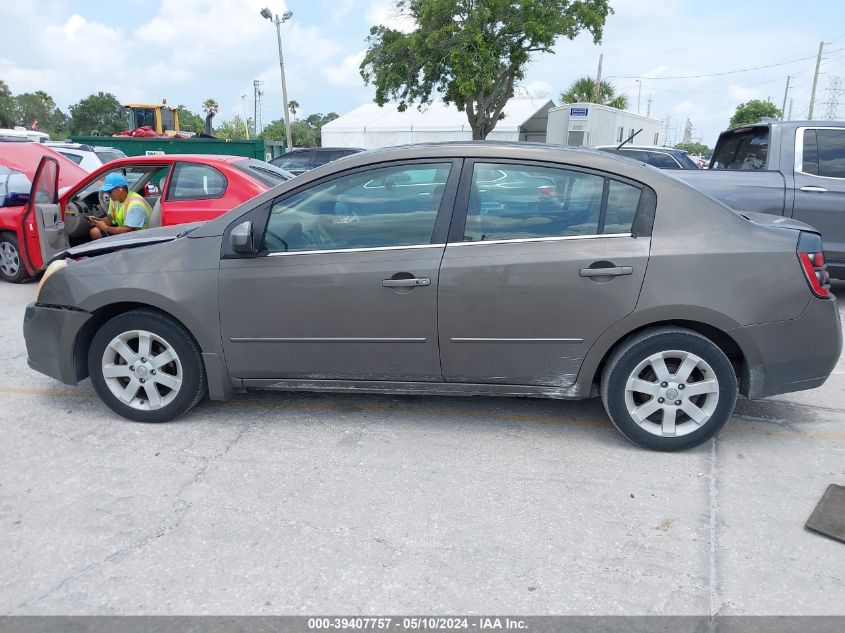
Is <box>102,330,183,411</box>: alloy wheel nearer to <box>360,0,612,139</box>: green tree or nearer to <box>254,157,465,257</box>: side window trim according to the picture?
<box>254,157,465,257</box>: side window trim

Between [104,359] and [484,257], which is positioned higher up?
[484,257]

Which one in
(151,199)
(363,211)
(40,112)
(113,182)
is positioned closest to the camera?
(363,211)

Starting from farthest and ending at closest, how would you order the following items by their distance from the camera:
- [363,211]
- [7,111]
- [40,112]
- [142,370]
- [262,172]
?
1. [40,112]
2. [7,111]
3. [262,172]
4. [142,370]
5. [363,211]

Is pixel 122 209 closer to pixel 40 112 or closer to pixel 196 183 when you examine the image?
pixel 196 183

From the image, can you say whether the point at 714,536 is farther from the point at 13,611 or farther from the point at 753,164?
the point at 753,164

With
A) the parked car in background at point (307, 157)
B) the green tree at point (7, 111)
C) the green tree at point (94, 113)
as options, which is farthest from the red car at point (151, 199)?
the green tree at point (94, 113)

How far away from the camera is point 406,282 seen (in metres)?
3.63

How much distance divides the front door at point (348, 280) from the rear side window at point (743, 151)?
4.94 meters

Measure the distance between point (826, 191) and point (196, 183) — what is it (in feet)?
21.4

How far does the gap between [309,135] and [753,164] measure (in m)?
80.3

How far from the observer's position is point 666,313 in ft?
11.5

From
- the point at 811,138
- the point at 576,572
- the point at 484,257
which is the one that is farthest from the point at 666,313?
the point at 811,138

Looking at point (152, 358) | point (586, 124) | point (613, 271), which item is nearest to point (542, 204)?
point (613, 271)

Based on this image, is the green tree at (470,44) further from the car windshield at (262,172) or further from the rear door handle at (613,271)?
the rear door handle at (613,271)
